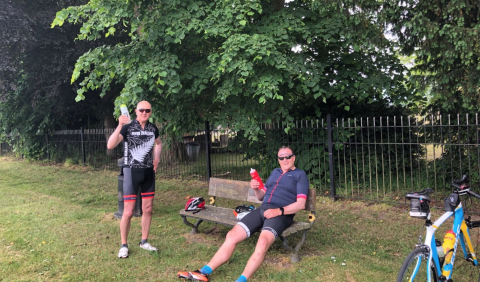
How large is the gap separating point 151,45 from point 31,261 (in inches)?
147

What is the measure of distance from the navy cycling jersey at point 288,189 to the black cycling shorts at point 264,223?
0.32ft

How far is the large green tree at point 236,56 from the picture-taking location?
5801mm

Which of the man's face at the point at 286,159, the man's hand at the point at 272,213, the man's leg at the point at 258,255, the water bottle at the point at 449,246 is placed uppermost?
the man's face at the point at 286,159

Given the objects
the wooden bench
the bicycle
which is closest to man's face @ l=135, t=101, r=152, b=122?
the wooden bench

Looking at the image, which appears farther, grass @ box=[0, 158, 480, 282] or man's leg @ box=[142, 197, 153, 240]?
man's leg @ box=[142, 197, 153, 240]

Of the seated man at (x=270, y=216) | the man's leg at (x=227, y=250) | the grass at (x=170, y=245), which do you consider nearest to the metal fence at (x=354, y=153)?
the grass at (x=170, y=245)

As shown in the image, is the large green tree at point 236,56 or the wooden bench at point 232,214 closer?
the wooden bench at point 232,214

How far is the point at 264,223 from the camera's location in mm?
3898

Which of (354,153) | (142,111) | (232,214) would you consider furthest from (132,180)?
(354,153)

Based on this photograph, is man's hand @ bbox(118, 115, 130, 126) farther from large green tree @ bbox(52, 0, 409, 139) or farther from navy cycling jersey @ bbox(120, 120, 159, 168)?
large green tree @ bbox(52, 0, 409, 139)

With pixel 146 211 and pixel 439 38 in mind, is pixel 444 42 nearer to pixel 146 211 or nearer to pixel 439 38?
pixel 439 38

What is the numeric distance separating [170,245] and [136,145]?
56.7 inches

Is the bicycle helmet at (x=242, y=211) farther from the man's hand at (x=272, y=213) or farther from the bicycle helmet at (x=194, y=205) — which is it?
the bicycle helmet at (x=194, y=205)

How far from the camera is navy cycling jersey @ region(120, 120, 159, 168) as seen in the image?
4.43 m
